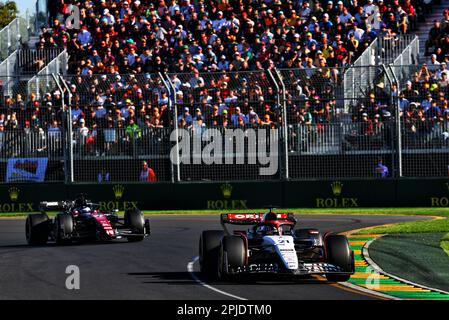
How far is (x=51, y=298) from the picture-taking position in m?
13.9

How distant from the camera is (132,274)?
16.6m

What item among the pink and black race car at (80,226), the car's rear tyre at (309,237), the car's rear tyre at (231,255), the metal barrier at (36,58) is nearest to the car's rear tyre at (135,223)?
the pink and black race car at (80,226)

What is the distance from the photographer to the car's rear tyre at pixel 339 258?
607 inches

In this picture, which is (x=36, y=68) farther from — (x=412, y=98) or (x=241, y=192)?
(x=412, y=98)

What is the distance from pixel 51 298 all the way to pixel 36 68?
2397cm

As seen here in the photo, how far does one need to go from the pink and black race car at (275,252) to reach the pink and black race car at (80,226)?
5474 millimetres

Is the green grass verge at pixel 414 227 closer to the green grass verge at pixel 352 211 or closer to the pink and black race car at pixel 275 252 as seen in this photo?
the green grass verge at pixel 352 211

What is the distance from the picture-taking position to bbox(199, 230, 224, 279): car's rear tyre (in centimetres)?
1616

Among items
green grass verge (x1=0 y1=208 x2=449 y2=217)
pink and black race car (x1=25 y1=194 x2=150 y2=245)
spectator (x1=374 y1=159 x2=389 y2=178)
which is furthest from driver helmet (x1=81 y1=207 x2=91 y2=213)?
spectator (x1=374 y1=159 x2=389 y2=178)

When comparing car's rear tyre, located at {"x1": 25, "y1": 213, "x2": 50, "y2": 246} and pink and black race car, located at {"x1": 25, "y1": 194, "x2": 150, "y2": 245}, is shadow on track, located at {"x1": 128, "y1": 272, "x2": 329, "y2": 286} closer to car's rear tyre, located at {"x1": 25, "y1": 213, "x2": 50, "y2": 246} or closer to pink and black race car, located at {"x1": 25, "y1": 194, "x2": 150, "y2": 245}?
pink and black race car, located at {"x1": 25, "y1": 194, "x2": 150, "y2": 245}

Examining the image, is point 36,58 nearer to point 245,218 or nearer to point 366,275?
point 245,218

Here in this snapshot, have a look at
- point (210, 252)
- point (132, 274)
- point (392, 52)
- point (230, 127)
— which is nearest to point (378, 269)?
point (210, 252)

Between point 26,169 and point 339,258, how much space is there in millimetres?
17420
